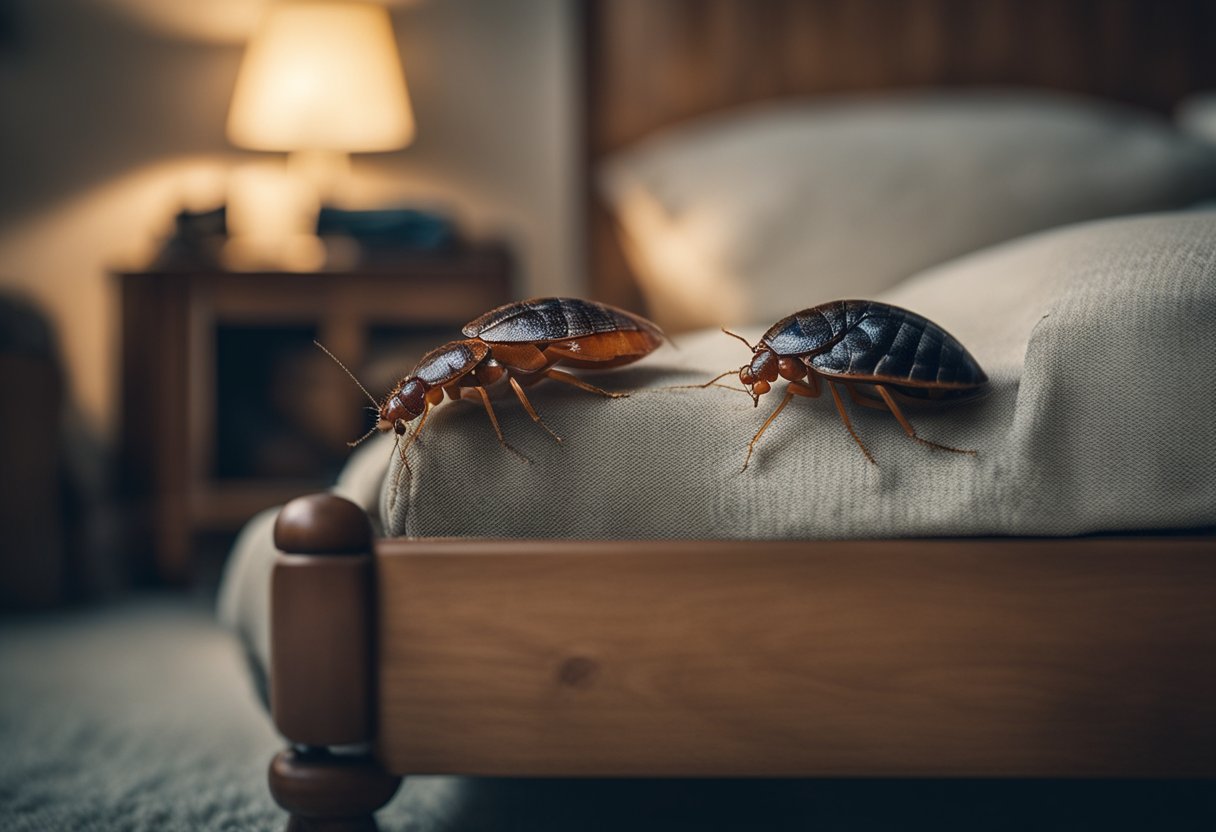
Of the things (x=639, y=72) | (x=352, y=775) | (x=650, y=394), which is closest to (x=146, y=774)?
(x=352, y=775)

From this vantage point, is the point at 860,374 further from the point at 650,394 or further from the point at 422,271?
the point at 422,271

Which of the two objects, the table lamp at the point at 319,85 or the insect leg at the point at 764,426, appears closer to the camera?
the insect leg at the point at 764,426

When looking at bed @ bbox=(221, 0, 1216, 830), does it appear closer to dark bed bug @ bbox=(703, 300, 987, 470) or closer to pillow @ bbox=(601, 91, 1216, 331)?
dark bed bug @ bbox=(703, 300, 987, 470)

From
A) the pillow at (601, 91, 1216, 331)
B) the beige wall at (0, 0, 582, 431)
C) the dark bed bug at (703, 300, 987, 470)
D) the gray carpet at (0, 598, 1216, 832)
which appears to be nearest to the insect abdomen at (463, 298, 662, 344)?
the dark bed bug at (703, 300, 987, 470)

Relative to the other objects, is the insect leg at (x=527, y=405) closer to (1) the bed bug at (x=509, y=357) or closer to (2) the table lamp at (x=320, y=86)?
(1) the bed bug at (x=509, y=357)

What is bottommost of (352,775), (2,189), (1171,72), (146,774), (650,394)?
(146,774)

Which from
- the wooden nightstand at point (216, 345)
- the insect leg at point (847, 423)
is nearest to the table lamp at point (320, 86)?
the wooden nightstand at point (216, 345)
